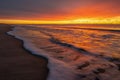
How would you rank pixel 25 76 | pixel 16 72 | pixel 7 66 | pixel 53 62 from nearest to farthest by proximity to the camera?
1. pixel 25 76
2. pixel 16 72
3. pixel 7 66
4. pixel 53 62

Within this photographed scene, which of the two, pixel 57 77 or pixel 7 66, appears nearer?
pixel 57 77

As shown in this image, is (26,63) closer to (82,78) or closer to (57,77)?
(57,77)

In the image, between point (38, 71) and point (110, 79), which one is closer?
point (110, 79)

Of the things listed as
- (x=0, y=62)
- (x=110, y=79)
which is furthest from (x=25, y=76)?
(x=110, y=79)

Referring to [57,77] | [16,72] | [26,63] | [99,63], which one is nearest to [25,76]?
[16,72]

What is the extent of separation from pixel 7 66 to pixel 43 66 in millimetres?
1452

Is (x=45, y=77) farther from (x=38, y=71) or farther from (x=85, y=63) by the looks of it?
(x=85, y=63)

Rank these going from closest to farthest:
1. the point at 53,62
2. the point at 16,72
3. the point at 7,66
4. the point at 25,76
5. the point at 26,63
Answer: the point at 25,76 < the point at 16,72 < the point at 7,66 < the point at 26,63 < the point at 53,62

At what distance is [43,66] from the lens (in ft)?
23.0

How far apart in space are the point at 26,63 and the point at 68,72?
6.49ft

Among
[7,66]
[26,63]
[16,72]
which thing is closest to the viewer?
[16,72]

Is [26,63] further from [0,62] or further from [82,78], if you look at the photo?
[82,78]

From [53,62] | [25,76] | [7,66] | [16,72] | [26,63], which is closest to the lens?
[25,76]

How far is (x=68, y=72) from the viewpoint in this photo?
642cm
